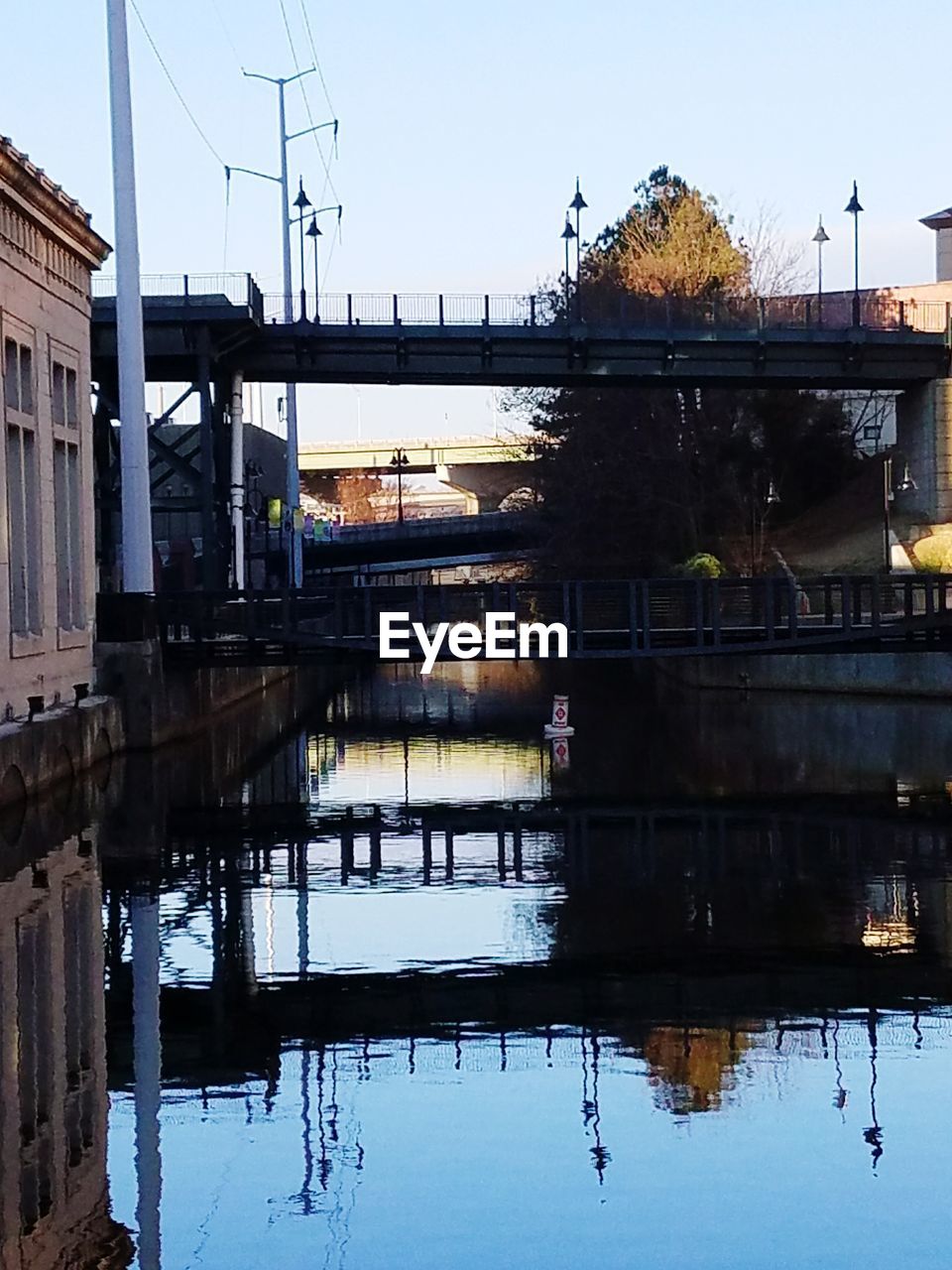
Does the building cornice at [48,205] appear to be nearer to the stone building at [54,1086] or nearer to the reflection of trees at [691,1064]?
the stone building at [54,1086]

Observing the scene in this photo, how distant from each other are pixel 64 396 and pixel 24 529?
6120 millimetres

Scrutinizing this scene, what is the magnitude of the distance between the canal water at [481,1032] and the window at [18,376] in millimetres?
8516

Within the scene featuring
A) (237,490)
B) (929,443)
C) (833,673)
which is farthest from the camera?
(929,443)

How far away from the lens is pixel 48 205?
126 feet

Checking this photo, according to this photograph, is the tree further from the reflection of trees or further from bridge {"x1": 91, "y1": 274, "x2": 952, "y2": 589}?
the reflection of trees

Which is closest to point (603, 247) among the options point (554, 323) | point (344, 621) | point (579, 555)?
point (579, 555)

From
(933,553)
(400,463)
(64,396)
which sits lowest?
(933,553)

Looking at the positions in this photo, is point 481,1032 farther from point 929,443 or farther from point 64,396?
point 929,443

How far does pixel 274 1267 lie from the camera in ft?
28.6

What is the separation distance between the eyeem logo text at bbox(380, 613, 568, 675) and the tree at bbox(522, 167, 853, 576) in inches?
1219

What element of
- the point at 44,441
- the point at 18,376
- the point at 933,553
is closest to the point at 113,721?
the point at 44,441

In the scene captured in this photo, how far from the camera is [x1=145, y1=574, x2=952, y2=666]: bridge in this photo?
41.8 meters

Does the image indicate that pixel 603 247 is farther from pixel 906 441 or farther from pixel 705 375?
pixel 705 375

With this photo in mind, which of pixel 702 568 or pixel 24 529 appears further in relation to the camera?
pixel 702 568
